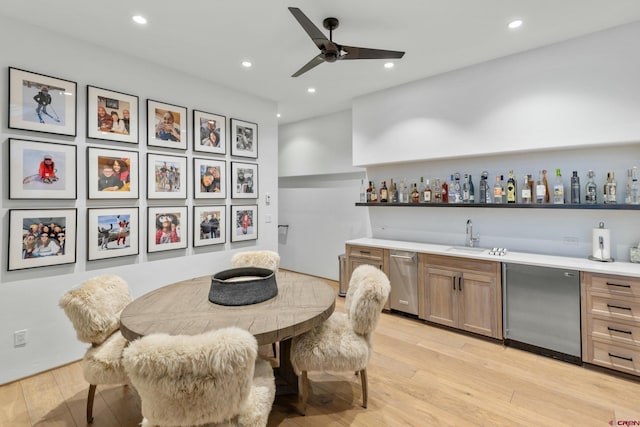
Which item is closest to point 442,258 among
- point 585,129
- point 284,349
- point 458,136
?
point 458,136

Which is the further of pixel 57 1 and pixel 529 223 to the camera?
pixel 529 223

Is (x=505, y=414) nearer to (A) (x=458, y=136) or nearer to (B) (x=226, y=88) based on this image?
(A) (x=458, y=136)

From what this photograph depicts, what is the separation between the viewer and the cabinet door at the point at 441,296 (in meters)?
3.31

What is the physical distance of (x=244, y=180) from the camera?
4141 millimetres

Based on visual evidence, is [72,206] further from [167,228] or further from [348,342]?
[348,342]

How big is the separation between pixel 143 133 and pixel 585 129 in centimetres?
437

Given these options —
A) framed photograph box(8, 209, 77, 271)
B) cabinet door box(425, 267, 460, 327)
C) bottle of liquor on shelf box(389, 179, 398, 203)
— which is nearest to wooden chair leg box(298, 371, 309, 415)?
cabinet door box(425, 267, 460, 327)

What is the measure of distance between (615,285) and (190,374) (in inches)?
126

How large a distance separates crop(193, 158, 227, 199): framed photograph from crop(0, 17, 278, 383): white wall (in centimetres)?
9

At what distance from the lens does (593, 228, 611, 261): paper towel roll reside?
2752 millimetres

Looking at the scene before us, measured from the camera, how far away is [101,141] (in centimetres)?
290

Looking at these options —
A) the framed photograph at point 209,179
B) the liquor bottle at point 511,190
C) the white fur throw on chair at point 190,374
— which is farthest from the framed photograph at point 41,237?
the liquor bottle at point 511,190

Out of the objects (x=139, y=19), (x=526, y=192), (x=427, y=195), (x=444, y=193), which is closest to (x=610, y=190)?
(x=526, y=192)

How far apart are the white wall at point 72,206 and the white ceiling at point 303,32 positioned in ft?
0.52
